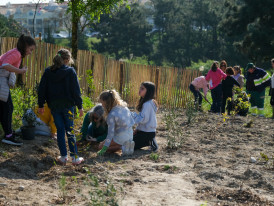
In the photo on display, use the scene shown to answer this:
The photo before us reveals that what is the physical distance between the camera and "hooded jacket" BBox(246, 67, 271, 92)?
1130 centimetres

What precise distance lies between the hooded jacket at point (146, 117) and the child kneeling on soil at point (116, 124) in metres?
0.25

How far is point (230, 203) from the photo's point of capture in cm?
397

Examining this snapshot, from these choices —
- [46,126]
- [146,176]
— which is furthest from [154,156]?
[46,126]

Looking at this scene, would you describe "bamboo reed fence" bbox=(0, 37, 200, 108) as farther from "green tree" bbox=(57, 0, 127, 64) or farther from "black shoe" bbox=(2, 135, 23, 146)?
"black shoe" bbox=(2, 135, 23, 146)

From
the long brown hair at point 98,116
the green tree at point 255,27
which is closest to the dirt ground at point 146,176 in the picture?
the long brown hair at point 98,116

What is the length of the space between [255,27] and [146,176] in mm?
25033

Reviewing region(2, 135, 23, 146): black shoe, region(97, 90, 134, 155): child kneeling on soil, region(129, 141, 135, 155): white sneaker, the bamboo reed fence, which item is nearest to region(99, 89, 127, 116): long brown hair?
region(97, 90, 134, 155): child kneeling on soil

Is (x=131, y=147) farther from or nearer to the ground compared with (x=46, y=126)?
nearer to the ground

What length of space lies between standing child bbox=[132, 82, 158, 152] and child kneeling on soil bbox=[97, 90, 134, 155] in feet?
1.01

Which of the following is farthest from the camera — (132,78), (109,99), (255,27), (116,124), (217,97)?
(255,27)

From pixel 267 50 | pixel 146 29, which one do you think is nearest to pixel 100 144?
pixel 267 50

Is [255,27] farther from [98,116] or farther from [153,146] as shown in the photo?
[98,116]

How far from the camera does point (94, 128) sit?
649 cm

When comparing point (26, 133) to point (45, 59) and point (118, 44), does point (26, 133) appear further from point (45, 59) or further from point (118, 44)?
point (118, 44)
